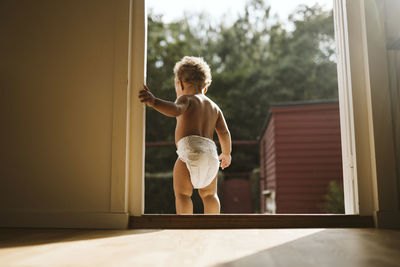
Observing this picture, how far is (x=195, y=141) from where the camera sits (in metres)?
2.61

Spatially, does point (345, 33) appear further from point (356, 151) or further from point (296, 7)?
point (296, 7)

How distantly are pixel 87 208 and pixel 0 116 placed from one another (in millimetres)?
693

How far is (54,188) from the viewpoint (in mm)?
1957

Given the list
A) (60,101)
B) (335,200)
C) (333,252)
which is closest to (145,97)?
(60,101)

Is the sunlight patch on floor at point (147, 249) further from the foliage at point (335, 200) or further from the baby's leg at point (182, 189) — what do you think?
the foliage at point (335, 200)

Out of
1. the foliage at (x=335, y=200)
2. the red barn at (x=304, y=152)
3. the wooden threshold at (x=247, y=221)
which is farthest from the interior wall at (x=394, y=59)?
the red barn at (x=304, y=152)

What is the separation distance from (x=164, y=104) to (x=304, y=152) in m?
5.73

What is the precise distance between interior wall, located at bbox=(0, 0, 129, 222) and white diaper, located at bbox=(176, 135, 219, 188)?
2.41ft

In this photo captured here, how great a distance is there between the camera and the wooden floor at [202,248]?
3.21 feet

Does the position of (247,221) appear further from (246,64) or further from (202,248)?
(246,64)

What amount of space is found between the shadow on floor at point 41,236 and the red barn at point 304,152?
5.74 m

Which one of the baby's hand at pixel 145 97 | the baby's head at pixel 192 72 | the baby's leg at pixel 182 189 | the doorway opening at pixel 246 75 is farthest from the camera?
the doorway opening at pixel 246 75

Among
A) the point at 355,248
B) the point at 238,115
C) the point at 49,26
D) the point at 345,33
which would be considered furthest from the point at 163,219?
the point at 238,115

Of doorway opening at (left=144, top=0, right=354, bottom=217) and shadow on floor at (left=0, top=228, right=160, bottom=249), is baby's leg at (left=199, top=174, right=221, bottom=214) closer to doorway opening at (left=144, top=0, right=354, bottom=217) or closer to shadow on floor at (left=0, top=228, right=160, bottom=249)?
shadow on floor at (left=0, top=228, right=160, bottom=249)
